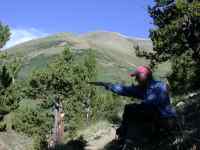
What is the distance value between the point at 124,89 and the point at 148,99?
653 mm

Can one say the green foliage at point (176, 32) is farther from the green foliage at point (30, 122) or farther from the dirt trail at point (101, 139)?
the green foliage at point (30, 122)

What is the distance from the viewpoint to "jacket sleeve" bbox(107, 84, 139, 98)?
7938mm

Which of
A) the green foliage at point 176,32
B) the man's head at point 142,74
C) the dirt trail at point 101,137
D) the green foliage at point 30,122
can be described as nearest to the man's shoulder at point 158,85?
the man's head at point 142,74

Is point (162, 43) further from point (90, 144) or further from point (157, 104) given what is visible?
point (157, 104)

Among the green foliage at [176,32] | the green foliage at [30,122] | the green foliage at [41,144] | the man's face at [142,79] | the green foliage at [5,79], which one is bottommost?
the green foliage at [30,122]

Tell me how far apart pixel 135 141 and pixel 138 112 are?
0.49 m

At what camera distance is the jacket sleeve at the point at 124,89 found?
794 centimetres

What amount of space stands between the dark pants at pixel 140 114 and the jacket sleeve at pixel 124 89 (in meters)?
0.20

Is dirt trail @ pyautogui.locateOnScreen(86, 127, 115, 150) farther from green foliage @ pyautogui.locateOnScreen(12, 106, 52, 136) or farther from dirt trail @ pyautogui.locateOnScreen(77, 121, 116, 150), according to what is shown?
green foliage @ pyautogui.locateOnScreen(12, 106, 52, 136)

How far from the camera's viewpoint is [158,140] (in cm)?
805

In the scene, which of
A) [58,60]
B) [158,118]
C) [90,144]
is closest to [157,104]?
[158,118]

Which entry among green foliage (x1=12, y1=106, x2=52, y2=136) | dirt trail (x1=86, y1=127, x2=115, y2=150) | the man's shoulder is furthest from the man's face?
green foliage (x1=12, y1=106, x2=52, y2=136)

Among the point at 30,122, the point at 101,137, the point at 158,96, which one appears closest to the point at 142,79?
the point at 158,96

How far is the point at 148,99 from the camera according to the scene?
24.7 ft
